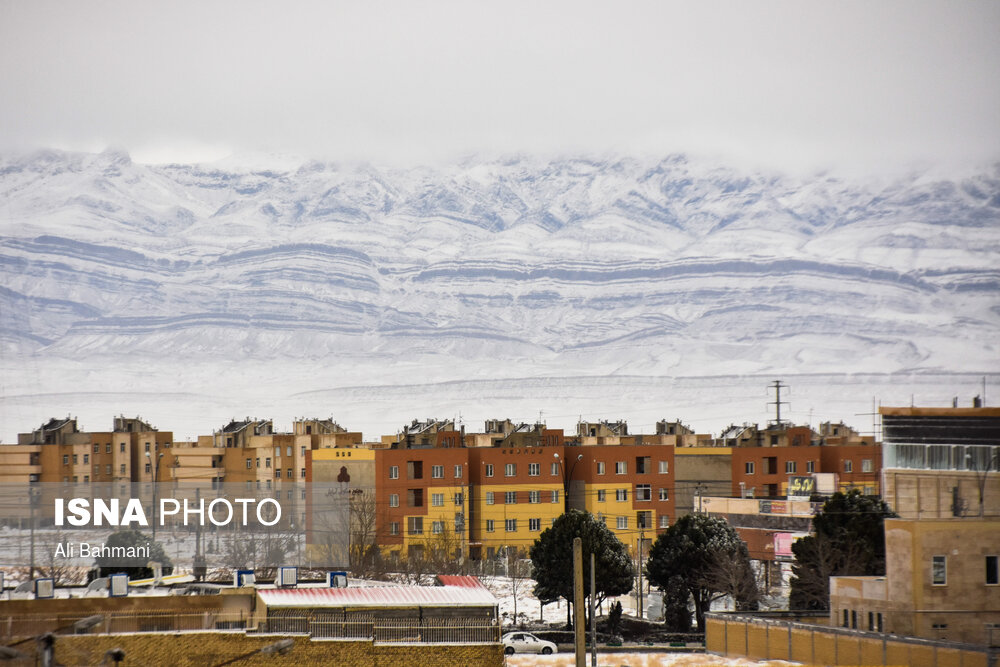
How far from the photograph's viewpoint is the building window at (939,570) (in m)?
26.9

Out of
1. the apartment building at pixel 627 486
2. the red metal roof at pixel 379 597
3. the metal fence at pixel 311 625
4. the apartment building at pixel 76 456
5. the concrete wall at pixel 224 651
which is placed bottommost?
the concrete wall at pixel 224 651

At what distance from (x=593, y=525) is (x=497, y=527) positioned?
1717cm

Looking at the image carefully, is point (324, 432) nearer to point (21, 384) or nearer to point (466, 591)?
point (466, 591)

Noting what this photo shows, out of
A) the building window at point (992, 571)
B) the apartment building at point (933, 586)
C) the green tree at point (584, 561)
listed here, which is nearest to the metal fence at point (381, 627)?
the apartment building at point (933, 586)

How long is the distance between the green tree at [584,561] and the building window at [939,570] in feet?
42.2

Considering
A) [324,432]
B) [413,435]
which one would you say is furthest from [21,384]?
[413,435]

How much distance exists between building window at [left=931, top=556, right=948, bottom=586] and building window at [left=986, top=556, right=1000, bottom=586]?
80 cm

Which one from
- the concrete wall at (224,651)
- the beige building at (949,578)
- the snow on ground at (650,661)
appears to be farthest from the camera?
the beige building at (949,578)

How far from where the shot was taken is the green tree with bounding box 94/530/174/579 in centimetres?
3412

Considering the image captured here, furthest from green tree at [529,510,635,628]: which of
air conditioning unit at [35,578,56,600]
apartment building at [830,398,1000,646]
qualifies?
air conditioning unit at [35,578,56,600]

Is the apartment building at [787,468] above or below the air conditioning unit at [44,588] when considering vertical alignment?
above

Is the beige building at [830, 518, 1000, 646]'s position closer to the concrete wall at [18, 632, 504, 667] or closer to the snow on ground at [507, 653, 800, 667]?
the snow on ground at [507, 653, 800, 667]

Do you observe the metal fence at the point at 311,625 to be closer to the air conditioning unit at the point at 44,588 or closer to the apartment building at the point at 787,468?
the air conditioning unit at the point at 44,588

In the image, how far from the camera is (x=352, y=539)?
54.3m
